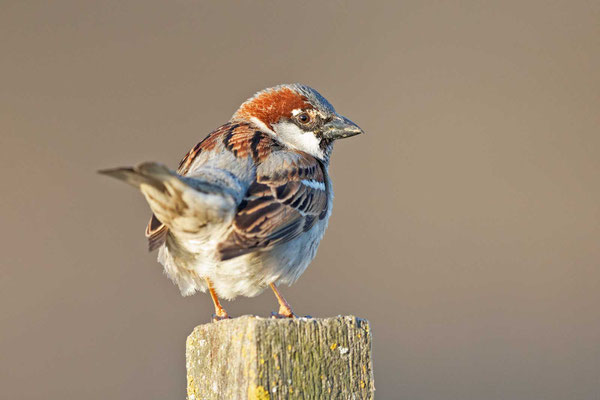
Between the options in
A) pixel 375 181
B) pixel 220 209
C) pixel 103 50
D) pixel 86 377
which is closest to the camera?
pixel 220 209

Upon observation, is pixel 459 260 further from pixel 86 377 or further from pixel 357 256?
pixel 86 377

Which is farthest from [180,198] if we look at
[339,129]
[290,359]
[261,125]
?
[339,129]

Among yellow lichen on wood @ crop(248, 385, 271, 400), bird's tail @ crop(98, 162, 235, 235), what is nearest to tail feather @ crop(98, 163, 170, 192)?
bird's tail @ crop(98, 162, 235, 235)

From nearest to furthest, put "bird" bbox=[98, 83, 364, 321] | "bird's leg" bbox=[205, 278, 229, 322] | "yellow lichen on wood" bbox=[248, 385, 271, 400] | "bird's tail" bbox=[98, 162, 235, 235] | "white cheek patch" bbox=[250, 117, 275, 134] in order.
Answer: "yellow lichen on wood" bbox=[248, 385, 271, 400]
"bird's tail" bbox=[98, 162, 235, 235]
"bird" bbox=[98, 83, 364, 321]
"bird's leg" bbox=[205, 278, 229, 322]
"white cheek patch" bbox=[250, 117, 275, 134]

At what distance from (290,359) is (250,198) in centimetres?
100

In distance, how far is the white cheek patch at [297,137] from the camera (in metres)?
3.53

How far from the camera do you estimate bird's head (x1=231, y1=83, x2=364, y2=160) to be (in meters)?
3.53

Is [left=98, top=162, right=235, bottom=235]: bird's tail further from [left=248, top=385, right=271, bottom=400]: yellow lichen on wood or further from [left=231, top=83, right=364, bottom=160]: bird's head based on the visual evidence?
[left=231, top=83, right=364, bottom=160]: bird's head

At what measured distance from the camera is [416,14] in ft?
28.4

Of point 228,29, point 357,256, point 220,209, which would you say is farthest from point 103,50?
point 220,209

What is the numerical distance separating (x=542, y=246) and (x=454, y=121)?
1669 mm

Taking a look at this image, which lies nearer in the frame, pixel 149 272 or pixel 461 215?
pixel 149 272

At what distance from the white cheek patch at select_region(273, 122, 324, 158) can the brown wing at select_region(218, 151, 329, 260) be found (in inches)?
4.5

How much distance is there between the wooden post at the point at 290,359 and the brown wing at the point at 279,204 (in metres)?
0.65
